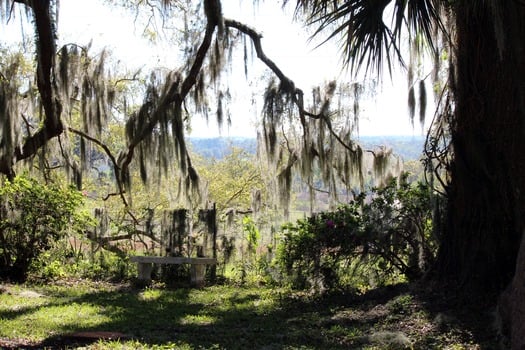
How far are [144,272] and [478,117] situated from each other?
19.6ft

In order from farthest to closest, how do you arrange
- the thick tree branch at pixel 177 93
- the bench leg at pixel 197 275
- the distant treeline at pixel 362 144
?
the distant treeline at pixel 362 144
the thick tree branch at pixel 177 93
the bench leg at pixel 197 275

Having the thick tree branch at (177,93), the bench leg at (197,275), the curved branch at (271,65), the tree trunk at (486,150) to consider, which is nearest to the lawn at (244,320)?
the tree trunk at (486,150)

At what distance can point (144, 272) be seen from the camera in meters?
9.68

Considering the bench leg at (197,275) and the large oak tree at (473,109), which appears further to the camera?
the bench leg at (197,275)

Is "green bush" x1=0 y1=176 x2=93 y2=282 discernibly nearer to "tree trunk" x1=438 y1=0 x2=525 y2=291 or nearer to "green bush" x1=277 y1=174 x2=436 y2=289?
"green bush" x1=277 y1=174 x2=436 y2=289

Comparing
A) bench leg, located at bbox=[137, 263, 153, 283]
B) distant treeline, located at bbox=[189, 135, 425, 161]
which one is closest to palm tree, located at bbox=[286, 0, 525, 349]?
A: distant treeline, located at bbox=[189, 135, 425, 161]

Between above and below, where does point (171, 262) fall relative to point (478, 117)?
below

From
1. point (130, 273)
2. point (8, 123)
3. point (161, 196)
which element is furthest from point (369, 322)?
point (161, 196)

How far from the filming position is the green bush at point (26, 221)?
9047mm

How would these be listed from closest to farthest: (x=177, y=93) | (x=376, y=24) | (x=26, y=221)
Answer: (x=376, y=24), (x=26, y=221), (x=177, y=93)

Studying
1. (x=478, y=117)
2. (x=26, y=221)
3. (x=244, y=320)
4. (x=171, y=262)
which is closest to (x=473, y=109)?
(x=478, y=117)

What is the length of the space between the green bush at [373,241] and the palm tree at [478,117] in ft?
4.31

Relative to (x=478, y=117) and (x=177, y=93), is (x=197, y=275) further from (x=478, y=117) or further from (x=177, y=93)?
(x=478, y=117)

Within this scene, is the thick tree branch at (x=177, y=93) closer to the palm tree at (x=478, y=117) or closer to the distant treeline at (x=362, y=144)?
the distant treeline at (x=362, y=144)
